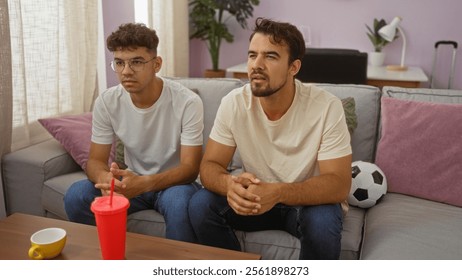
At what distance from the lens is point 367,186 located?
5.59 ft

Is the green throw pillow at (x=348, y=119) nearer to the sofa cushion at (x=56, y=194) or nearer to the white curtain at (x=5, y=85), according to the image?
the sofa cushion at (x=56, y=194)

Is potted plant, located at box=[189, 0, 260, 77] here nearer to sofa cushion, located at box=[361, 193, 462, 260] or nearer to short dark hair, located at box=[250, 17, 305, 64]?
short dark hair, located at box=[250, 17, 305, 64]

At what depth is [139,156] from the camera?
173cm

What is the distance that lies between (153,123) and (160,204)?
31 cm

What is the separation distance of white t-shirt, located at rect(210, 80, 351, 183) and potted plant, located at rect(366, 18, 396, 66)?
2.24 metres

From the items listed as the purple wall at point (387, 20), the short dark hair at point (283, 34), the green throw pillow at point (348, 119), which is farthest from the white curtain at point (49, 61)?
the purple wall at point (387, 20)

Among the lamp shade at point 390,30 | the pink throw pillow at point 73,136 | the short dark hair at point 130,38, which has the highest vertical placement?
the lamp shade at point 390,30

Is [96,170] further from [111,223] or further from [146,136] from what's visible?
[111,223]

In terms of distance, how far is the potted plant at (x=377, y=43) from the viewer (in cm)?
352

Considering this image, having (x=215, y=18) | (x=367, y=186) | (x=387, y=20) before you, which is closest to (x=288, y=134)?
(x=367, y=186)

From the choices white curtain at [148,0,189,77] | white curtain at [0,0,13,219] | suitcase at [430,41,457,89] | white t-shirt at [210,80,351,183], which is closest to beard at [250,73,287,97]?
white t-shirt at [210,80,351,183]

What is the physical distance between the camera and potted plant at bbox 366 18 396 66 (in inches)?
138

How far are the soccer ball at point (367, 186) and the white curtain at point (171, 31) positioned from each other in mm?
2080
